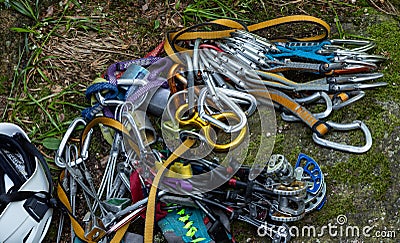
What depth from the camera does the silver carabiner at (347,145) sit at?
117 inches

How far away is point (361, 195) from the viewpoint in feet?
9.43

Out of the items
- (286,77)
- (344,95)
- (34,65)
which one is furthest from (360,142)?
(34,65)

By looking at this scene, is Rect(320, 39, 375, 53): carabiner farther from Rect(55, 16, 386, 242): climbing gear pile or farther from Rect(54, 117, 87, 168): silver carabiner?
Rect(54, 117, 87, 168): silver carabiner

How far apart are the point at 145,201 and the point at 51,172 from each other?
2.31 feet

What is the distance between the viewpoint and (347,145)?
3010 millimetres

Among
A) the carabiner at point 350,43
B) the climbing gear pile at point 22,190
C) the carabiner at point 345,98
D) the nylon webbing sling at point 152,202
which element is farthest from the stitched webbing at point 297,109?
the climbing gear pile at point 22,190

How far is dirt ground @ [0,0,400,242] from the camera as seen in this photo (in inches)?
114

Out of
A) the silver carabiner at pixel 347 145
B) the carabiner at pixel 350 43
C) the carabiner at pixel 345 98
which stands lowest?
the silver carabiner at pixel 347 145

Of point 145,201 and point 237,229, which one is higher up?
point 145,201

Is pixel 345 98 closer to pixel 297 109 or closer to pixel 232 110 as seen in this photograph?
pixel 297 109

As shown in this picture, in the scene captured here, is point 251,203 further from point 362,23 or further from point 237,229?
point 362,23

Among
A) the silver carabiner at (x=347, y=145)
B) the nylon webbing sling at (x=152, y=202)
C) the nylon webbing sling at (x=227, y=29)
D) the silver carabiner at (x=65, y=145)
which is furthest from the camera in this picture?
the nylon webbing sling at (x=227, y=29)

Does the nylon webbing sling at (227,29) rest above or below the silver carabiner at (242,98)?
above

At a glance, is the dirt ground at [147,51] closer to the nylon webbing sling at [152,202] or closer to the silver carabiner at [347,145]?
the silver carabiner at [347,145]
